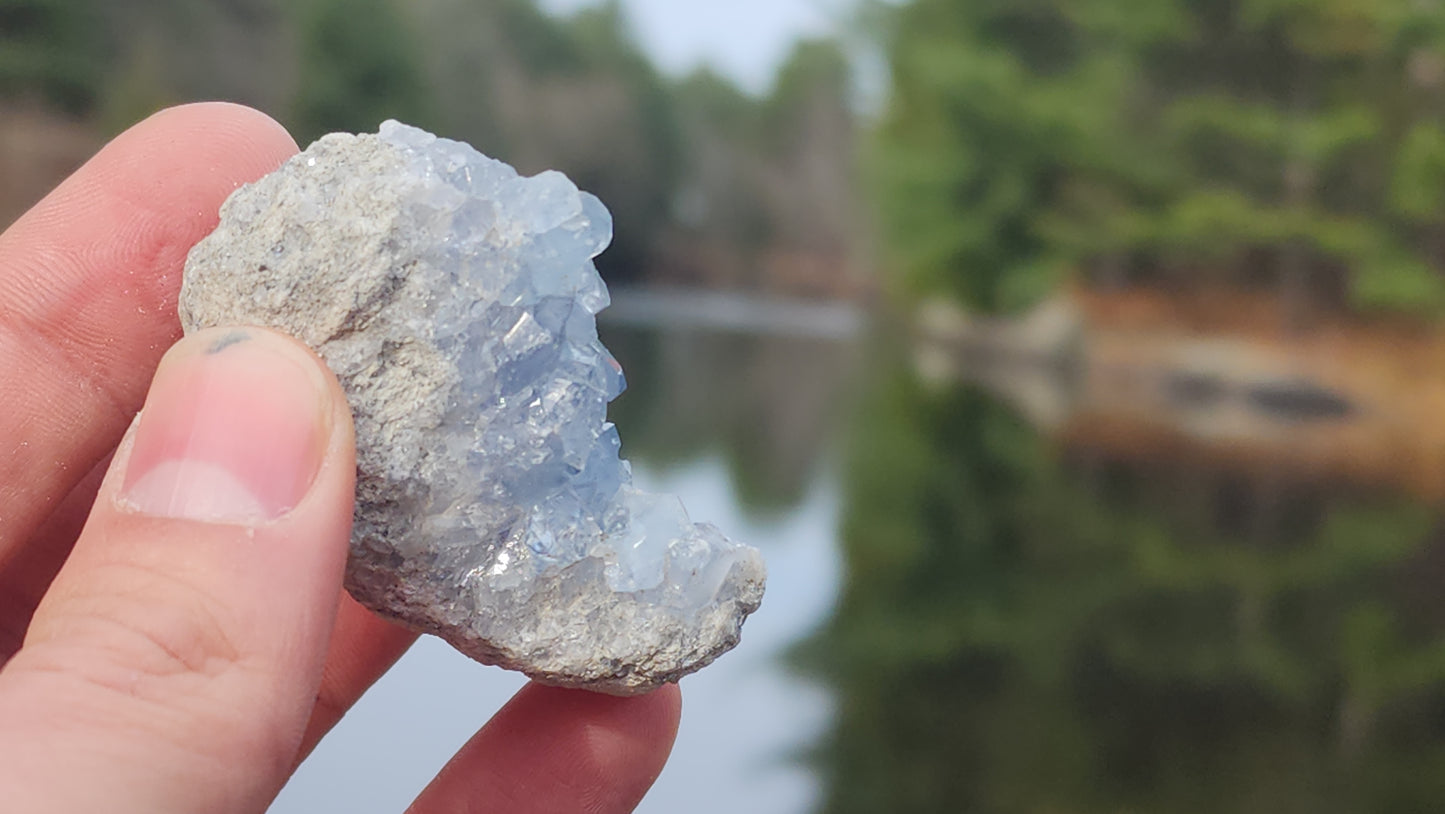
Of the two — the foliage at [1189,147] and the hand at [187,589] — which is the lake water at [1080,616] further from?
the foliage at [1189,147]

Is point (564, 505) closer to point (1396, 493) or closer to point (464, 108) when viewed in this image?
point (1396, 493)

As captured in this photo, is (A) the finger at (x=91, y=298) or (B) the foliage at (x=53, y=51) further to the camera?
(B) the foliage at (x=53, y=51)

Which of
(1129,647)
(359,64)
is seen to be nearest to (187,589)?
(1129,647)

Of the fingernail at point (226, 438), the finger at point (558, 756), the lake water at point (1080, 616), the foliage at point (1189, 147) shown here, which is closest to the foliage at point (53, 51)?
the lake water at point (1080, 616)

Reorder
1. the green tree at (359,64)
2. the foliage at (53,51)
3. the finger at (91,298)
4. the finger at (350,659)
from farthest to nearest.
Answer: the green tree at (359,64) → the foliage at (53,51) → the finger at (350,659) → the finger at (91,298)

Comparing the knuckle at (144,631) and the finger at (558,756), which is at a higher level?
the knuckle at (144,631)

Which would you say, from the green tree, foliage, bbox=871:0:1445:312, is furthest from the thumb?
foliage, bbox=871:0:1445:312
